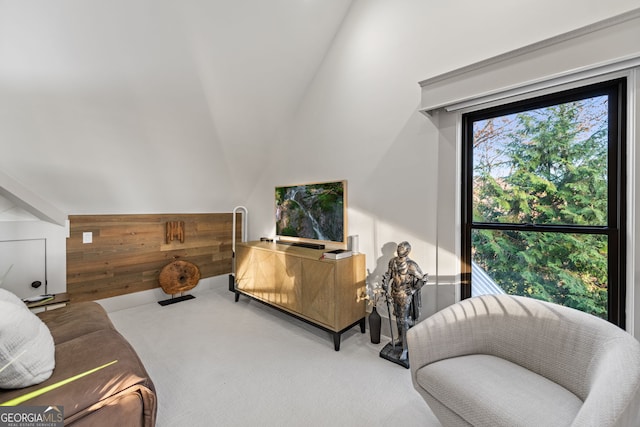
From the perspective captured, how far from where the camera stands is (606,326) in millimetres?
1344

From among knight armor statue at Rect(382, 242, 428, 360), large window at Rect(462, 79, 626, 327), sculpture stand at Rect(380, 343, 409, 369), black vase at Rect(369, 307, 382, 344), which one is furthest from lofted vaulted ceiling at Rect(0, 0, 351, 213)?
sculpture stand at Rect(380, 343, 409, 369)

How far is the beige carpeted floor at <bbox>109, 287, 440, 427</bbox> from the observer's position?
1.76 m

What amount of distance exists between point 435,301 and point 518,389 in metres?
1.16

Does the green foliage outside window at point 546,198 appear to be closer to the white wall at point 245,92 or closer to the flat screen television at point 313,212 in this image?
the white wall at point 245,92

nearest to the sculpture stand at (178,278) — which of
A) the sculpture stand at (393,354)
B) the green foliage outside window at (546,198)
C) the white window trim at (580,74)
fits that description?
the sculpture stand at (393,354)

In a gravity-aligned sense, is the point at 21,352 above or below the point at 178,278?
above

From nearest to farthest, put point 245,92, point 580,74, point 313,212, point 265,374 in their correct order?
point 580,74 → point 265,374 → point 245,92 → point 313,212

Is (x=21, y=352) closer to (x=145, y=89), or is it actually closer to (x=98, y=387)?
(x=98, y=387)

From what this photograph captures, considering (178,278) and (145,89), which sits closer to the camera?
(145,89)

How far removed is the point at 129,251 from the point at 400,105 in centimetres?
376

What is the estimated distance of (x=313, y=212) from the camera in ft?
11.3

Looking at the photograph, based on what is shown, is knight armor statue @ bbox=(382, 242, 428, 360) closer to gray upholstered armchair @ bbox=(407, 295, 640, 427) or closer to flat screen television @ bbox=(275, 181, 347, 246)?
gray upholstered armchair @ bbox=(407, 295, 640, 427)

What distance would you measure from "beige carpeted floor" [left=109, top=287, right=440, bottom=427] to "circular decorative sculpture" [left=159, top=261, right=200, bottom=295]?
0.45 m

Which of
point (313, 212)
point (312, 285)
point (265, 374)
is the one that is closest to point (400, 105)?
point (313, 212)
